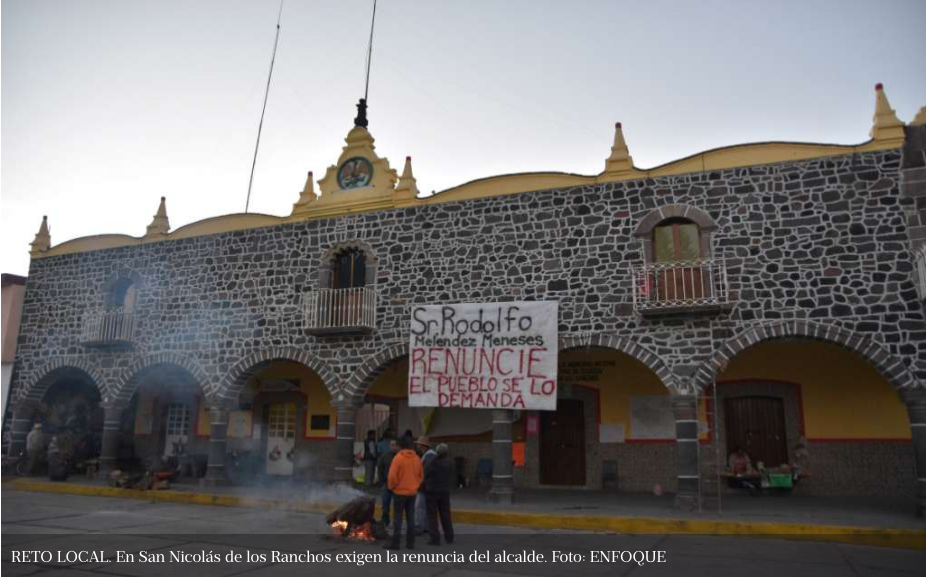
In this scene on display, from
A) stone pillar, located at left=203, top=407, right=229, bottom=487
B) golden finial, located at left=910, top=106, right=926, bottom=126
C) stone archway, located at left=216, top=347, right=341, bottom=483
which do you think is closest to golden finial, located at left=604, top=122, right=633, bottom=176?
golden finial, located at left=910, top=106, right=926, bottom=126

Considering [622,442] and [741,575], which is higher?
[622,442]

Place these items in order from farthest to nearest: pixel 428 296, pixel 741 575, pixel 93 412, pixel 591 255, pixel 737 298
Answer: pixel 93 412, pixel 428 296, pixel 591 255, pixel 737 298, pixel 741 575

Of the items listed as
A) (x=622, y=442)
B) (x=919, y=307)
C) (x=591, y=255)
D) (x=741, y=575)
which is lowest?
(x=741, y=575)

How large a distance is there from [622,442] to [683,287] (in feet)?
13.1

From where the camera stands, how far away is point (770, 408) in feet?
43.8

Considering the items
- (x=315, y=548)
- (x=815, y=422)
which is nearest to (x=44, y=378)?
(x=315, y=548)

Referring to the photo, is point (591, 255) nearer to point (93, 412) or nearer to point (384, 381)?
point (384, 381)

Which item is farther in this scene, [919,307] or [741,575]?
[919,307]

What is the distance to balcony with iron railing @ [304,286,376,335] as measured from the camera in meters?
13.6

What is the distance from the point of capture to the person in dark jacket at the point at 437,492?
861cm

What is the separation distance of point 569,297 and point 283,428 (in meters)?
8.59

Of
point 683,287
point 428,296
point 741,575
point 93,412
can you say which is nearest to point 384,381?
point 428,296

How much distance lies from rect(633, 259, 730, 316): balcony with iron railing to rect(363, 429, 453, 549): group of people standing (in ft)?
15.4

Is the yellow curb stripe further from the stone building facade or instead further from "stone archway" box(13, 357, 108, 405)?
"stone archway" box(13, 357, 108, 405)
